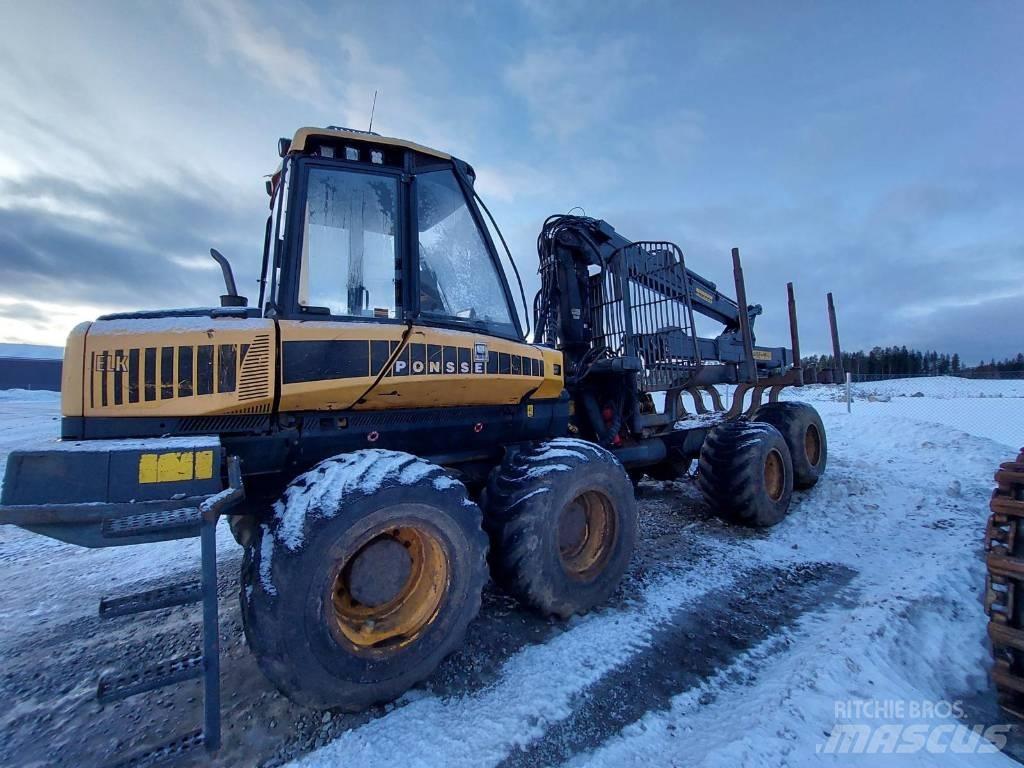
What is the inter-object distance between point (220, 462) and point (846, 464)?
30.6 ft

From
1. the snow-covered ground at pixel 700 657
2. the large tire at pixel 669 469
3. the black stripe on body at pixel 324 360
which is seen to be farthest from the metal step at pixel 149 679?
the large tire at pixel 669 469

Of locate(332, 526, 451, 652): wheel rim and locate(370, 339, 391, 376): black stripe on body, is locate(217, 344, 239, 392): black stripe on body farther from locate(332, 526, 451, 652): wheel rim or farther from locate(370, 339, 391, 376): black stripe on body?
locate(332, 526, 451, 652): wheel rim

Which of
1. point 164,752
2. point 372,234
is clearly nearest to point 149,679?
point 164,752

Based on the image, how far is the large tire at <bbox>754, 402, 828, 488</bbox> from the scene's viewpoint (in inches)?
269

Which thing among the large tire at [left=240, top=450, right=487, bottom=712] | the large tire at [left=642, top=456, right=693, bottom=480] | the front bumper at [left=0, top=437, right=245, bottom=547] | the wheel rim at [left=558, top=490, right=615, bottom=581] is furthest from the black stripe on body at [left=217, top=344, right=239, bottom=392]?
the large tire at [left=642, top=456, right=693, bottom=480]

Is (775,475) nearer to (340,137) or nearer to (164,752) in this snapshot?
(340,137)

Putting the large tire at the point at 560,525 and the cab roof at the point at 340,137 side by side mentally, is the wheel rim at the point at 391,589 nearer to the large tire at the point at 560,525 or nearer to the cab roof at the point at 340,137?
the large tire at the point at 560,525

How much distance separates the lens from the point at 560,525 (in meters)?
3.64

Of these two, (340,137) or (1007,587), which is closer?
(1007,587)

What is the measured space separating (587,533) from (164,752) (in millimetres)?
2748

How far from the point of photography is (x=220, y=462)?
7.91 feet

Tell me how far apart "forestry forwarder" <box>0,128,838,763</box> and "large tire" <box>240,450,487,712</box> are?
0.01m

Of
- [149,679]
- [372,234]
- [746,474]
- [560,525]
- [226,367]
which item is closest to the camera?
[149,679]

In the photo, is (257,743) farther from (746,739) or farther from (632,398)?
(632,398)
